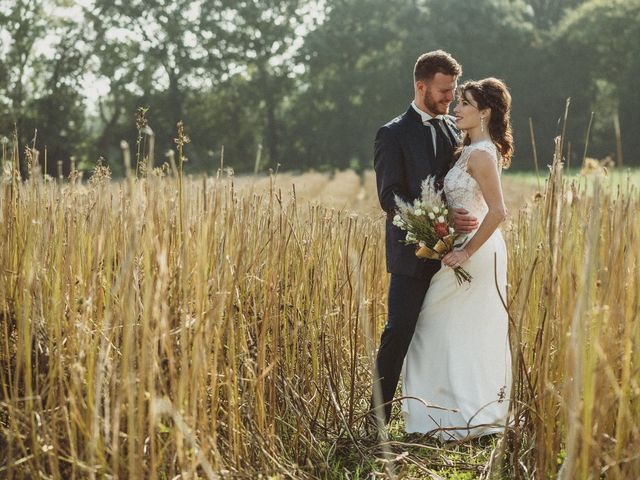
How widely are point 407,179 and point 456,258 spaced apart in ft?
1.36

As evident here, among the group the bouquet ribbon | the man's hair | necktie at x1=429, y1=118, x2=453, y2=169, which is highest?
the man's hair

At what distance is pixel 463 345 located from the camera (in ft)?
10.5

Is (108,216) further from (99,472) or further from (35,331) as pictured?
(99,472)

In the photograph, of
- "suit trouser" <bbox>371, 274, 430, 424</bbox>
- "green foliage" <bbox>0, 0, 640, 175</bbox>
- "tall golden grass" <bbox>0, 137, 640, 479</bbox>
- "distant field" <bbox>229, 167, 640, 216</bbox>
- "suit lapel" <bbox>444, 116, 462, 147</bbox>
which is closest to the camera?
"tall golden grass" <bbox>0, 137, 640, 479</bbox>

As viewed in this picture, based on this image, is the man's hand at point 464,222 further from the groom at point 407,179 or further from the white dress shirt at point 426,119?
the white dress shirt at point 426,119

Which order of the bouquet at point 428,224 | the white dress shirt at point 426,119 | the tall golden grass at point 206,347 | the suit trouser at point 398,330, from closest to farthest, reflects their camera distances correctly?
the tall golden grass at point 206,347 → the bouquet at point 428,224 → the suit trouser at point 398,330 → the white dress shirt at point 426,119

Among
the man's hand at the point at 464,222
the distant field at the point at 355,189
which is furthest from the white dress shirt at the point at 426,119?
the distant field at the point at 355,189

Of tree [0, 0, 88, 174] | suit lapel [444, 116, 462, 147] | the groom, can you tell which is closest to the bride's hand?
the groom

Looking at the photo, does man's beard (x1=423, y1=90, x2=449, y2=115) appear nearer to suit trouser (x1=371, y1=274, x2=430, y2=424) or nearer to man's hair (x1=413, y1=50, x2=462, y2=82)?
man's hair (x1=413, y1=50, x2=462, y2=82)

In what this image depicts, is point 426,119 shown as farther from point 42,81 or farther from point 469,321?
point 42,81

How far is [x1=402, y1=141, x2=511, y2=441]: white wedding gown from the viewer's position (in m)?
3.15

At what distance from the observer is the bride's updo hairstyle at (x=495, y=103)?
3.11 meters

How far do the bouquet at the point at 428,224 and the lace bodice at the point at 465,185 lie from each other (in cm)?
12

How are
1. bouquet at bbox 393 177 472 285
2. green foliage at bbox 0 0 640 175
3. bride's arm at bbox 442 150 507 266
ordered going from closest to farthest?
bouquet at bbox 393 177 472 285
bride's arm at bbox 442 150 507 266
green foliage at bbox 0 0 640 175
